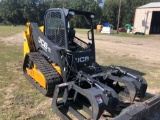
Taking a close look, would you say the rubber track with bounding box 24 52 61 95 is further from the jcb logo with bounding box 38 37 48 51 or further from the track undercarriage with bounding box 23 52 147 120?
the jcb logo with bounding box 38 37 48 51

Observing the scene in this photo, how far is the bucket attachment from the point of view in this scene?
2652 mm

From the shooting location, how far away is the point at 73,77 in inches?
177

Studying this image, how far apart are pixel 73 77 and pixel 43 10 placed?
49.9 metres

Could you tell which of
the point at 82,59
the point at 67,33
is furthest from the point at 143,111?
the point at 67,33

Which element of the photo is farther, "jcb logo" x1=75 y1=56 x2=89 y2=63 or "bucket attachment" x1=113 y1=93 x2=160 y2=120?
"jcb logo" x1=75 y1=56 x2=89 y2=63

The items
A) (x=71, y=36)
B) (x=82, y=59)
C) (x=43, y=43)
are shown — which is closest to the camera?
(x=82, y=59)

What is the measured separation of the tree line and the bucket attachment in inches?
1834

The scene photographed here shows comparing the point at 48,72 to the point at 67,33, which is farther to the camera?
the point at 48,72

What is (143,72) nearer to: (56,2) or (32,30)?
(32,30)

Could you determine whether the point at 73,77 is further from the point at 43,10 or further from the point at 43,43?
the point at 43,10

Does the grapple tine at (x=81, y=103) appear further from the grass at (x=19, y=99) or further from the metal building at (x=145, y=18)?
the metal building at (x=145, y=18)

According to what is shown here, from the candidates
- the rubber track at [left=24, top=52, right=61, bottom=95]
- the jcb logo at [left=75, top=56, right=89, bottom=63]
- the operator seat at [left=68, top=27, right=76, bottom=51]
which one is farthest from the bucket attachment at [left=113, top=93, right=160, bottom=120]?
the operator seat at [left=68, top=27, right=76, bottom=51]

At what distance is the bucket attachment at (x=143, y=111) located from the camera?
2.65 meters

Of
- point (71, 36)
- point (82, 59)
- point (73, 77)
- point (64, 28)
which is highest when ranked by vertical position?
point (64, 28)
